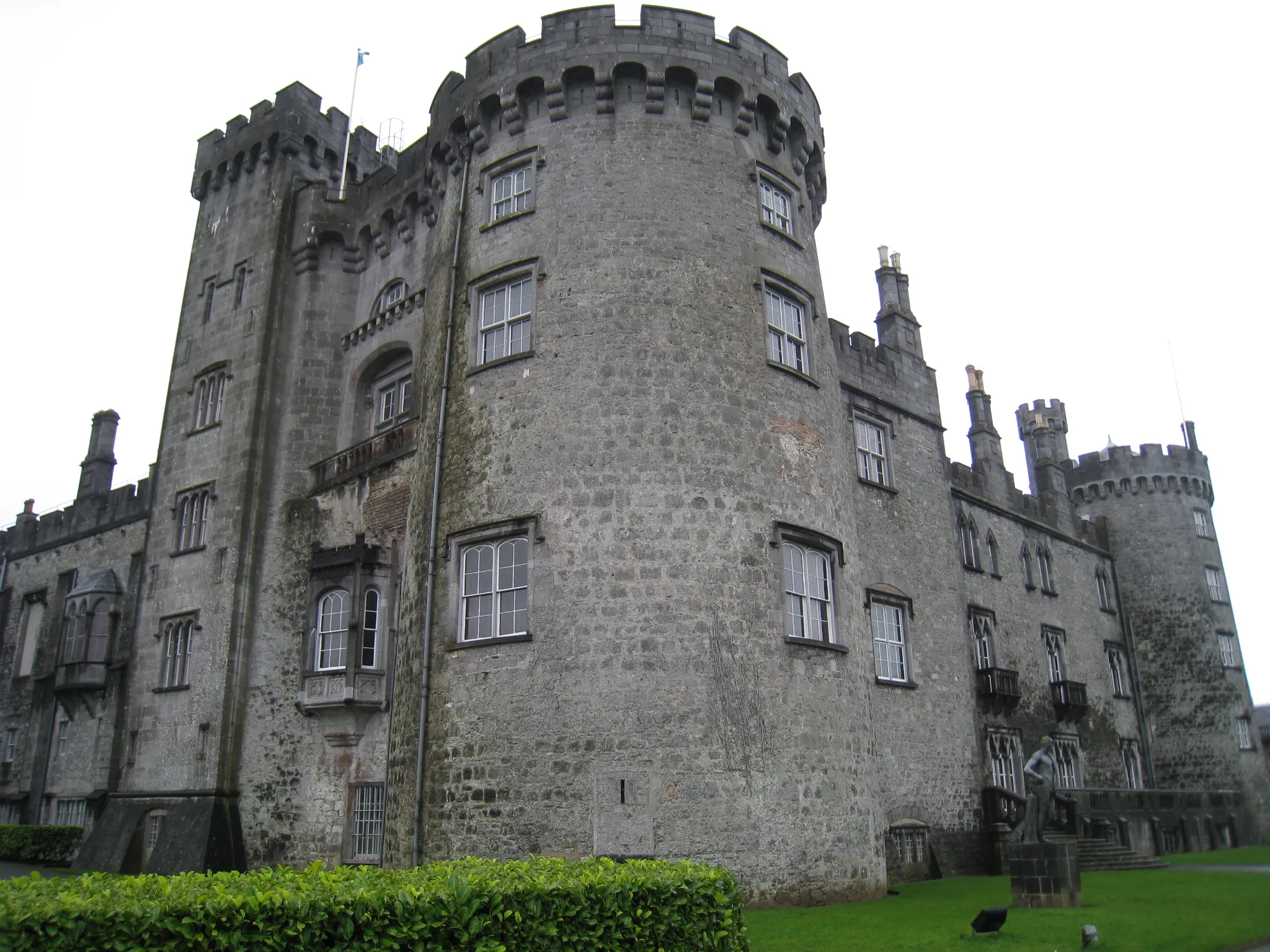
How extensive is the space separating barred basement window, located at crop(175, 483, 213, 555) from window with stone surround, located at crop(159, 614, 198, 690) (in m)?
1.77

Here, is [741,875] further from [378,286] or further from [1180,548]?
[1180,548]

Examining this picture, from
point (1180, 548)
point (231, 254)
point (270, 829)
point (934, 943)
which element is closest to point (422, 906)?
point (934, 943)

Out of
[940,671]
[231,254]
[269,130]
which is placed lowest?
[940,671]

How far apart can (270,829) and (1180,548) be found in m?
33.1

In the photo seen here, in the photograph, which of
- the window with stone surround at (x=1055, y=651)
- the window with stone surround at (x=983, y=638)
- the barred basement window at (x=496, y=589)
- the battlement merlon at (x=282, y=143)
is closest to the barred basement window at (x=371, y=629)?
the barred basement window at (x=496, y=589)

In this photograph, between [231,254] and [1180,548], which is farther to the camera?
[1180,548]

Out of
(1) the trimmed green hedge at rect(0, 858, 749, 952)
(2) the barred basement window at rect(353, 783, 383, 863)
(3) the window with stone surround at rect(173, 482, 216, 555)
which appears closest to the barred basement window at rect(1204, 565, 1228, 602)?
(2) the barred basement window at rect(353, 783, 383, 863)

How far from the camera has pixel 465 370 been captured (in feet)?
59.5

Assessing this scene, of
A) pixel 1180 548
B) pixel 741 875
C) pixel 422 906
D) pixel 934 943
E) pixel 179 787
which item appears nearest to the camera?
pixel 422 906

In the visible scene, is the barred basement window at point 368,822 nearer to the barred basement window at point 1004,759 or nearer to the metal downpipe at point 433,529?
the metal downpipe at point 433,529

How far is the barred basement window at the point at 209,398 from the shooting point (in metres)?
25.6

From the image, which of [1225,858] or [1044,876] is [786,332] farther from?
[1225,858]

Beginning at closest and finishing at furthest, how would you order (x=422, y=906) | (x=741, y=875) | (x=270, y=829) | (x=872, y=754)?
(x=422, y=906) → (x=741, y=875) → (x=872, y=754) → (x=270, y=829)

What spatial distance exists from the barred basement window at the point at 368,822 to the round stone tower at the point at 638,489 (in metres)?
3.36
